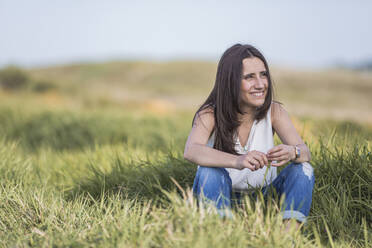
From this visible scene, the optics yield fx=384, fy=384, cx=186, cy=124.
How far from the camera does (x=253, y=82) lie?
2.30m

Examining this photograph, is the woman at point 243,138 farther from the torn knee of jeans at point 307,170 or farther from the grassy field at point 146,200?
the grassy field at point 146,200

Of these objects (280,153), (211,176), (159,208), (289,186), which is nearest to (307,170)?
(289,186)

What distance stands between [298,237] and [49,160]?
312cm

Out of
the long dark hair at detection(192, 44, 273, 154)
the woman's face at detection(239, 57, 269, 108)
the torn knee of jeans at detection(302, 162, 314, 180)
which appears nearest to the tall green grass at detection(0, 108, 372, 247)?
the torn knee of jeans at detection(302, 162, 314, 180)

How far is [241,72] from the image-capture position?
90.1 inches

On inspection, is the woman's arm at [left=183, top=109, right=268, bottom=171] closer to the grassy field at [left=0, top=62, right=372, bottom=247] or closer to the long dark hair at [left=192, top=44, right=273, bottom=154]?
the long dark hair at [left=192, top=44, right=273, bottom=154]

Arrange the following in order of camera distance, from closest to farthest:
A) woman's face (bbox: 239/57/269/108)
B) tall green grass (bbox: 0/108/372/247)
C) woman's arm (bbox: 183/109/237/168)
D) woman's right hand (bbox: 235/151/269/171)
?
tall green grass (bbox: 0/108/372/247) → woman's right hand (bbox: 235/151/269/171) → woman's arm (bbox: 183/109/237/168) → woman's face (bbox: 239/57/269/108)

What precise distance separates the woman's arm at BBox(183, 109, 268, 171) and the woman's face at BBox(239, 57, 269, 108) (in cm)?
25

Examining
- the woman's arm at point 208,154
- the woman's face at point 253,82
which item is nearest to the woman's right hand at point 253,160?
the woman's arm at point 208,154

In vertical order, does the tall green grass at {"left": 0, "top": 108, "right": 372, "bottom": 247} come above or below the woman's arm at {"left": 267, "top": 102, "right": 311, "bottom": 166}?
below

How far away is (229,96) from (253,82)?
0.17 meters

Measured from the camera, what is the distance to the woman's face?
229 cm

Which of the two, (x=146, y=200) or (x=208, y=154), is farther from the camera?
(x=208, y=154)

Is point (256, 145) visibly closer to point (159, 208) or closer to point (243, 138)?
point (243, 138)
